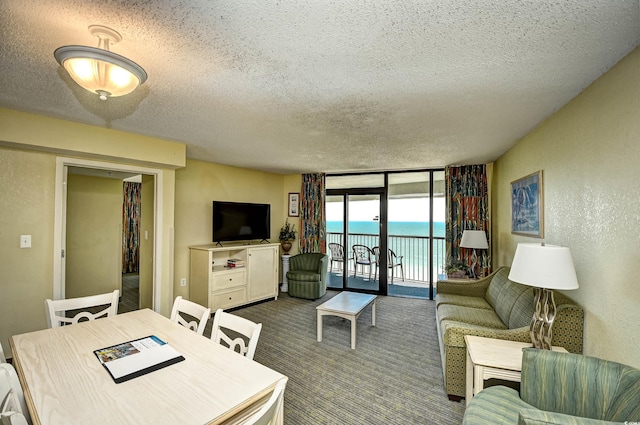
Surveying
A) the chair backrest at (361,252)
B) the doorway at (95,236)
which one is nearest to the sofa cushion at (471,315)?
the chair backrest at (361,252)

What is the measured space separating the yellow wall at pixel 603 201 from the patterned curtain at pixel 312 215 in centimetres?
381

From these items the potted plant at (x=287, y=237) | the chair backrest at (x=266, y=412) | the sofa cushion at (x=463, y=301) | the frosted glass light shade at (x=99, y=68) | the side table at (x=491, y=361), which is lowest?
the sofa cushion at (x=463, y=301)

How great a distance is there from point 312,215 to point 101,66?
4699 millimetres

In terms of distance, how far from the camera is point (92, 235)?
4.75 meters

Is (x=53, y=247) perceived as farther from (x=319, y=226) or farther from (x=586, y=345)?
(x=586, y=345)

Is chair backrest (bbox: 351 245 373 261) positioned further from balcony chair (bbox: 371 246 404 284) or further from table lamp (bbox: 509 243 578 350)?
table lamp (bbox: 509 243 578 350)

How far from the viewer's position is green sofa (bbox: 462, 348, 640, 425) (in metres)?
1.34

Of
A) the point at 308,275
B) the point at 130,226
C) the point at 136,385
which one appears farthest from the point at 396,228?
the point at 130,226

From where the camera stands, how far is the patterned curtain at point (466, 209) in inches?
183

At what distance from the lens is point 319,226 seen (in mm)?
5832

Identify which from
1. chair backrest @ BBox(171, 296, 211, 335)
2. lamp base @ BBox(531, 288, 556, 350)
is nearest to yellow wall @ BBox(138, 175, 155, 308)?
chair backrest @ BBox(171, 296, 211, 335)

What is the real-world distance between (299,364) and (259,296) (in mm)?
2276

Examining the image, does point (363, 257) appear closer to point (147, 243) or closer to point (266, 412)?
point (147, 243)

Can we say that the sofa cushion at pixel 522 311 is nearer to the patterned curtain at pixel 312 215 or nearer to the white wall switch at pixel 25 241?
the patterned curtain at pixel 312 215
